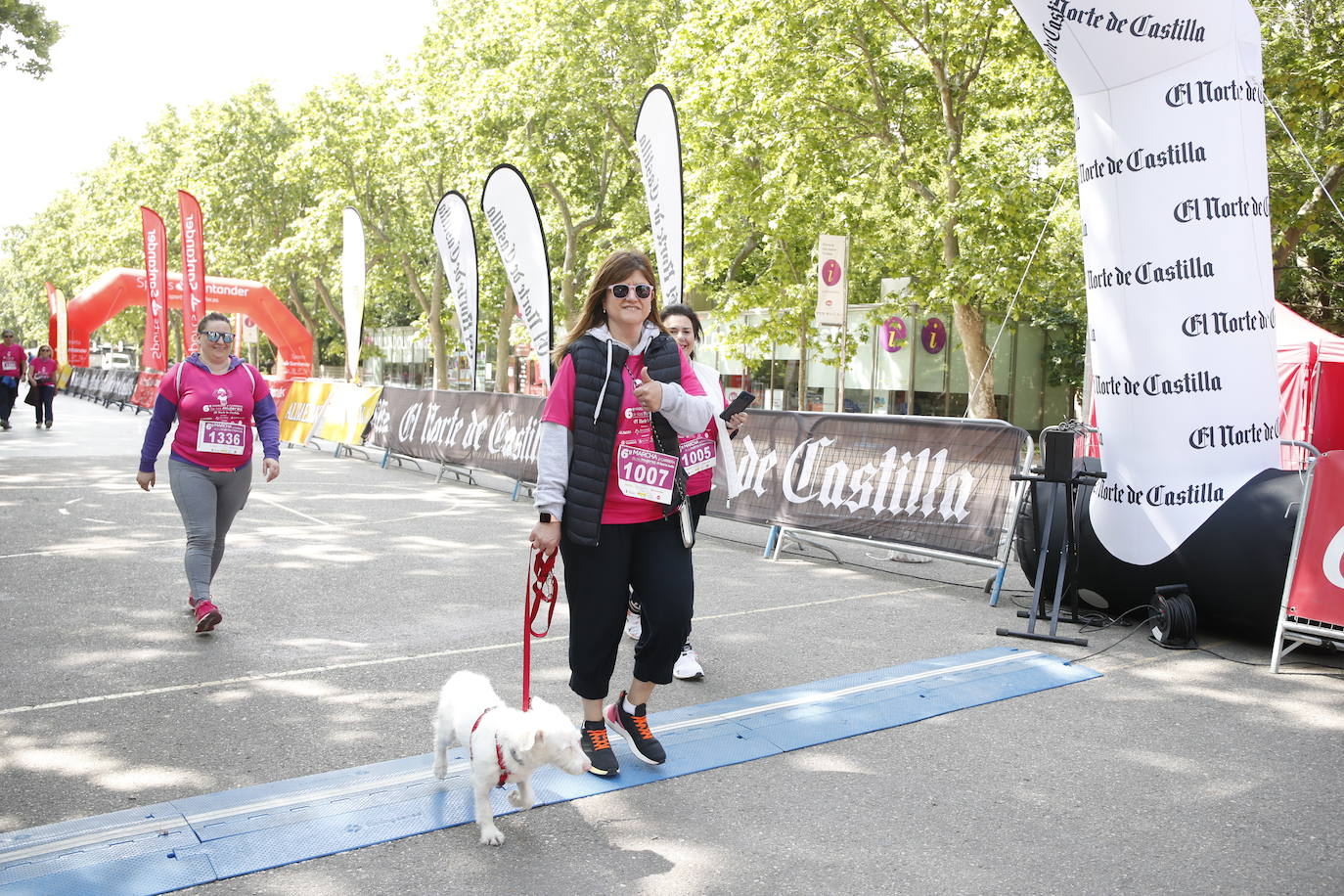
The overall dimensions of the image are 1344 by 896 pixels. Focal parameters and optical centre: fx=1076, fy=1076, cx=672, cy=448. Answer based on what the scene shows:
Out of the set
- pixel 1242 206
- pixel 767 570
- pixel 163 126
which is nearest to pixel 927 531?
pixel 767 570

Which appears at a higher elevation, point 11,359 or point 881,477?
point 11,359

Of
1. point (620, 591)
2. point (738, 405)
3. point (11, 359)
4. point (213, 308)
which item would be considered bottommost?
point (620, 591)

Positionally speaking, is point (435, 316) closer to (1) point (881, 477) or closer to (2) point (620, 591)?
(1) point (881, 477)

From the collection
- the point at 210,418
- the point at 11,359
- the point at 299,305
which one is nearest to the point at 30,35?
the point at 11,359

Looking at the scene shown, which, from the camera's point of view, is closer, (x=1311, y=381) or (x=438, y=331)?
(x=1311, y=381)

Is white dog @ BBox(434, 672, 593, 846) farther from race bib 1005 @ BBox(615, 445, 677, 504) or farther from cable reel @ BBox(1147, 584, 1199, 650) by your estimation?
cable reel @ BBox(1147, 584, 1199, 650)

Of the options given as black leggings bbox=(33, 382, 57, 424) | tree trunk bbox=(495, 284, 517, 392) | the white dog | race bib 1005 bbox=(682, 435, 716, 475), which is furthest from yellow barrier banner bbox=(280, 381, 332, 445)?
the white dog

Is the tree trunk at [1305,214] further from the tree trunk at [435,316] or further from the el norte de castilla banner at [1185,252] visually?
the tree trunk at [435,316]

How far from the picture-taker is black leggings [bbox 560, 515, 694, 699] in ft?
13.5

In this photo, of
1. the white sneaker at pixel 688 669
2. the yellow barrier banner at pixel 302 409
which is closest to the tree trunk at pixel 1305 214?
the white sneaker at pixel 688 669

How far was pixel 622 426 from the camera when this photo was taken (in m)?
4.14

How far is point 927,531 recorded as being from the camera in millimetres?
8438

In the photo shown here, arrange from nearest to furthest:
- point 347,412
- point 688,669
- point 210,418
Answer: point 688,669 < point 210,418 < point 347,412

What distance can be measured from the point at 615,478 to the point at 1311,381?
14.9 metres
